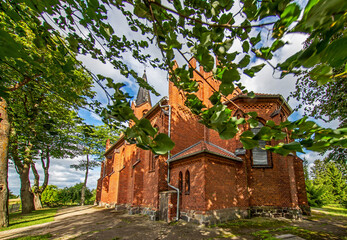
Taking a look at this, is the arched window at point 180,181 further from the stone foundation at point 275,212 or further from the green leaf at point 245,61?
the green leaf at point 245,61

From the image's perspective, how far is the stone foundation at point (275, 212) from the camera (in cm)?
888

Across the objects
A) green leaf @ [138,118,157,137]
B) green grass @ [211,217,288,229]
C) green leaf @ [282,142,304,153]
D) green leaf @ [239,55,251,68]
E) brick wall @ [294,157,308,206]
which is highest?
green leaf @ [239,55,251,68]

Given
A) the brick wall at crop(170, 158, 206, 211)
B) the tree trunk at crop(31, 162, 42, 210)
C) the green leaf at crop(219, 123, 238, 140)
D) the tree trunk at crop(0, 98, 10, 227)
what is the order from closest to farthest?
the green leaf at crop(219, 123, 238, 140) < the brick wall at crop(170, 158, 206, 211) < the tree trunk at crop(0, 98, 10, 227) < the tree trunk at crop(31, 162, 42, 210)

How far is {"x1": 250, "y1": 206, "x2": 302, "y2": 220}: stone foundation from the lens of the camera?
8883 millimetres

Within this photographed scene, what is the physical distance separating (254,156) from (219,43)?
34.6ft

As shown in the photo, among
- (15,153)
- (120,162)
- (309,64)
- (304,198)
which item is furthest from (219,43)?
(120,162)

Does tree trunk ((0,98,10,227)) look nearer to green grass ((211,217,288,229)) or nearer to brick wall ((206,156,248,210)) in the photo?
brick wall ((206,156,248,210))

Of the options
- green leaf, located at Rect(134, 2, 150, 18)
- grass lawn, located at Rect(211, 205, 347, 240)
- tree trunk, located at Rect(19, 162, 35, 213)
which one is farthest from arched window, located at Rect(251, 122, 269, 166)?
tree trunk, located at Rect(19, 162, 35, 213)

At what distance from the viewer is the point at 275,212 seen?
29.9ft

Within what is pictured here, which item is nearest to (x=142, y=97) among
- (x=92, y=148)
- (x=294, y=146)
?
(x=92, y=148)

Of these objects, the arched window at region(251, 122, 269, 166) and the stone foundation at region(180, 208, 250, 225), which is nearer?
the stone foundation at region(180, 208, 250, 225)

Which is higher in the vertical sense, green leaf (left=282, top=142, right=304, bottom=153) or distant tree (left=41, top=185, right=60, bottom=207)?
green leaf (left=282, top=142, right=304, bottom=153)

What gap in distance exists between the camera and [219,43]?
1295mm

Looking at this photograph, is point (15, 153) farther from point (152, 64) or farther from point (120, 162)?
point (152, 64)
